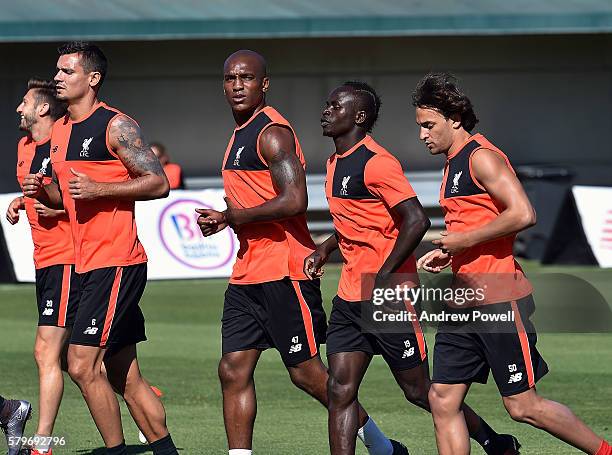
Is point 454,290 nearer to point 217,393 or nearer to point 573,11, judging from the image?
point 217,393

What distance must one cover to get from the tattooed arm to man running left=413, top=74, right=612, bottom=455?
1651 mm

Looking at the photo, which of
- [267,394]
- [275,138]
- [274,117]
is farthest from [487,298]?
[267,394]

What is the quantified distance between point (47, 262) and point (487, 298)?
310cm

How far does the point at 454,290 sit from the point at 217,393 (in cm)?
440

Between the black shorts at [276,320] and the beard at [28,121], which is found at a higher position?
the beard at [28,121]

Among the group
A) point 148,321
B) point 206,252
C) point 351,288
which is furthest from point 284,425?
point 206,252

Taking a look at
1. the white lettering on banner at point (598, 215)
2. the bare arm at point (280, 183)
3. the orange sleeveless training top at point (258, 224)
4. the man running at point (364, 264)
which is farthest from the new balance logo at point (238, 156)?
the white lettering on banner at point (598, 215)

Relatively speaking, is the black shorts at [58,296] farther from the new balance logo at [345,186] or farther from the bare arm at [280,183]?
the new balance logo at [345,186]

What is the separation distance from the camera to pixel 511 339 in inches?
289

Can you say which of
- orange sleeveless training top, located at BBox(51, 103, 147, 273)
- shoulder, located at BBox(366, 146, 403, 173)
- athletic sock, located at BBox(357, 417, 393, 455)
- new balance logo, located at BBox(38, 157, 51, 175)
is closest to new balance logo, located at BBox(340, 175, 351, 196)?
shoulder, located at BBox(366, 146, 403, 173)

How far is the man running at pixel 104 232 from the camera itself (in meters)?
8.04

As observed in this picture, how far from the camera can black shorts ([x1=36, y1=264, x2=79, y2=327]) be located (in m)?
8.77

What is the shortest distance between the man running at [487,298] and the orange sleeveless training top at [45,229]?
2.68 meters

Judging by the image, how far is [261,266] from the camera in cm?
821
